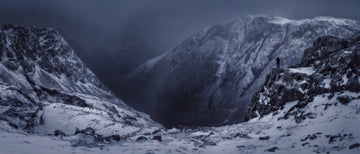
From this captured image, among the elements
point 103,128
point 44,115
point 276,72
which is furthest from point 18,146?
point 44,115

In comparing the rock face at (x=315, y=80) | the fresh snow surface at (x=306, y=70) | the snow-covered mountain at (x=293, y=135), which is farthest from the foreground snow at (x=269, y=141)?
the fresh snow surface at (x=306, y=70)

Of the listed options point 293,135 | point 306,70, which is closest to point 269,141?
point 293,135

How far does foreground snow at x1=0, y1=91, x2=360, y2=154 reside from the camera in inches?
1033

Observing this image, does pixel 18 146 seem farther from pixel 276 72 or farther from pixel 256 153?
pixel 276 72

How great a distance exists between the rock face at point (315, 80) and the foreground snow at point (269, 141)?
202cm

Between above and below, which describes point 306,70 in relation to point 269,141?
above

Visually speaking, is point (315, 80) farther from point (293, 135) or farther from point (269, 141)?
point (269, 141)

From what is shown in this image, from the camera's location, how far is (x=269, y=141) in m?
35.7

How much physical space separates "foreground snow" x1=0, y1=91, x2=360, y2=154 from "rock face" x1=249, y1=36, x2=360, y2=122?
202 cm

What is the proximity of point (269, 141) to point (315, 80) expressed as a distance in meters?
26.3

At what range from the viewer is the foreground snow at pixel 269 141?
26.2m

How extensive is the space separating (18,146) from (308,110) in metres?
37.3

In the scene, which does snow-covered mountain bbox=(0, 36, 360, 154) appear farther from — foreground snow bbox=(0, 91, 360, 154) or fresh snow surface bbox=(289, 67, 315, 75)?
fresh snow surface bbox=(289, 67, 315, 75)

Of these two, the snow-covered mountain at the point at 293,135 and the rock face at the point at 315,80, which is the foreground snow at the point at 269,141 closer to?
the snow-covered mountain at the point at 293,135
